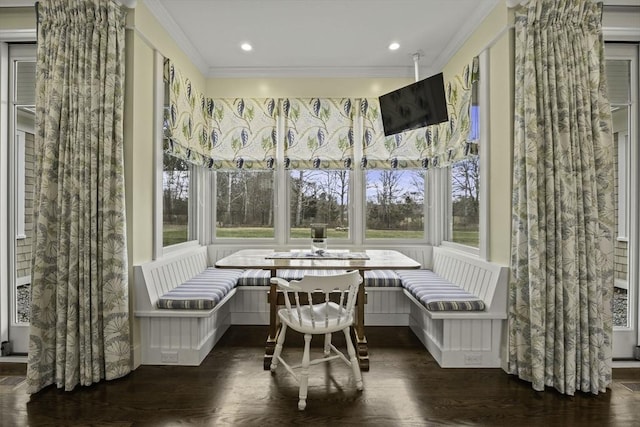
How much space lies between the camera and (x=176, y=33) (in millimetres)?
3389

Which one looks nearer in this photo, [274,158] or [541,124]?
[541,124]

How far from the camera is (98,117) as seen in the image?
2.53 metres

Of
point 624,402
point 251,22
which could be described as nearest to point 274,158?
point 251,22

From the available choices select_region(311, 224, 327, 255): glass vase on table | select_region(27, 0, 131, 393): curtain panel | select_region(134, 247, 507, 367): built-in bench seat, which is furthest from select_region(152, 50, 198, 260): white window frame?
select_region(311, 224, 327, 255): glass vase on table

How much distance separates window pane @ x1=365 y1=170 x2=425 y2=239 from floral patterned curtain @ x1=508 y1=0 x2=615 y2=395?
1884 millimetres

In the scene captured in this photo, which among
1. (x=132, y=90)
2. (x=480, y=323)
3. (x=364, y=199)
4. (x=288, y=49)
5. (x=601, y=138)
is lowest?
(x=480, y=323)

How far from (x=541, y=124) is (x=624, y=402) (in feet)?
6.10

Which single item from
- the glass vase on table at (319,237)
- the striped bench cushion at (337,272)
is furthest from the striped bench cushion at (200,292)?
the glass vase on table at (319,237)

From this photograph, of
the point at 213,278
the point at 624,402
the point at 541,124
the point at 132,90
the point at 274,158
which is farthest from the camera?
the point at 274,158

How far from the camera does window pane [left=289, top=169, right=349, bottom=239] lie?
4.44 metres

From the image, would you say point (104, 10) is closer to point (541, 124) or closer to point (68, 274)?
point (68, 274)

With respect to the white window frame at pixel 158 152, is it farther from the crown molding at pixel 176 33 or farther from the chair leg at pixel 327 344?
the chair leg at pixel 327 344

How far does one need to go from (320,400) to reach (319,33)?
3081 millimetres

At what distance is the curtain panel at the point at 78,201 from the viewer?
8.13 feet
